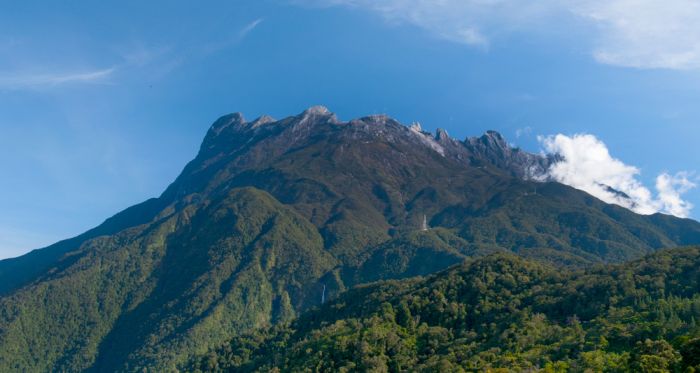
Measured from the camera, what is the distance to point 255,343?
19662cm

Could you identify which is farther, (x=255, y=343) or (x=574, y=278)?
(x=255, y=343)

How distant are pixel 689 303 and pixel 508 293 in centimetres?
4613

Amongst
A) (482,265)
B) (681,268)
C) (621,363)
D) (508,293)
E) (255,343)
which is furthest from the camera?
(255,343)

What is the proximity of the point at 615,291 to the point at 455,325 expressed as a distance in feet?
128

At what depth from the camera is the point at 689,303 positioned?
128750 millimetres

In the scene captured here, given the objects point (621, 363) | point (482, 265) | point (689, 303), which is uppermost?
point (482, 265)

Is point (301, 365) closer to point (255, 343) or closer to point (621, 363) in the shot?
point (255, 343)

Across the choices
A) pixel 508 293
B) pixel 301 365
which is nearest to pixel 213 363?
pixel 301 365

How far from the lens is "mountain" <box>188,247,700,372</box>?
118m

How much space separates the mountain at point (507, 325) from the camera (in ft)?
387

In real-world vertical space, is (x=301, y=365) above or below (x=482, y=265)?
below

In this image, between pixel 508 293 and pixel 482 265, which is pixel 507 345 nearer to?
pixel 508 293

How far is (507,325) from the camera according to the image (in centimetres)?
14550

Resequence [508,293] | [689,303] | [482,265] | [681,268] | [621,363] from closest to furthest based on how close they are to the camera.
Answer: [621,363] → [689,303] → [681,268] → [508,293] → [482,265]
